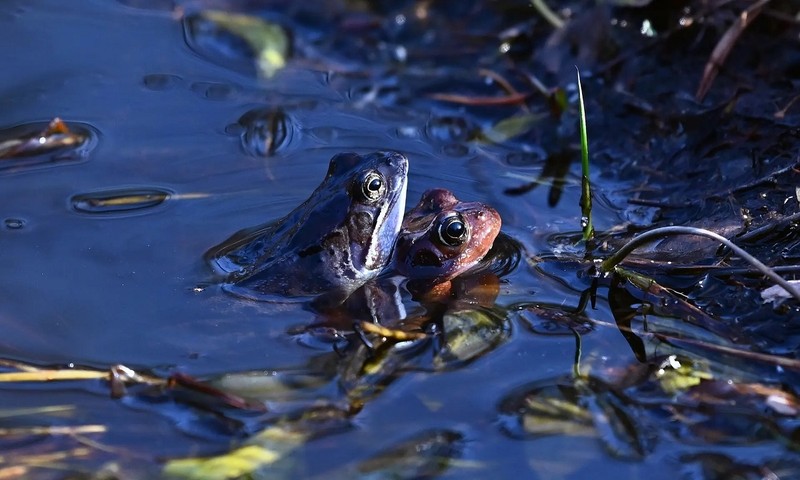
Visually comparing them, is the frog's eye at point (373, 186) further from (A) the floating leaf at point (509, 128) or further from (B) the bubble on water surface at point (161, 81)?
Answer: (B) the bubble on water surface at point (161, 81)

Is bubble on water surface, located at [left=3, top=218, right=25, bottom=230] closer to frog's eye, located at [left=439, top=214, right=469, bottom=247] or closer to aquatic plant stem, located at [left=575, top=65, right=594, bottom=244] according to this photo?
frog's eye, located at [left=439, top=214, right=469, bottom=247]

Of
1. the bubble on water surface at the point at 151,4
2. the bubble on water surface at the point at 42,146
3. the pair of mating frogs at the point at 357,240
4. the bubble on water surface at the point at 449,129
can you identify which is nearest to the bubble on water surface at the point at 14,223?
the bubble on water surface at the point at 42,146

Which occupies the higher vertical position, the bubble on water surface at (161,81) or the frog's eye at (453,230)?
the bubble on water surface at (161,81)

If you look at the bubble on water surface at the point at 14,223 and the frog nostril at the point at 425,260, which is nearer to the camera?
the frog nostril at the point at 425,260

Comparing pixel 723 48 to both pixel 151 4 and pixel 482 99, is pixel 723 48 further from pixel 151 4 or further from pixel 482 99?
pixel 151 4

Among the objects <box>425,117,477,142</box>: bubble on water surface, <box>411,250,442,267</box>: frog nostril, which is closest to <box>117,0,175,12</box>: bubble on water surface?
<box>425,117,477,142</box>: bubble on water surface

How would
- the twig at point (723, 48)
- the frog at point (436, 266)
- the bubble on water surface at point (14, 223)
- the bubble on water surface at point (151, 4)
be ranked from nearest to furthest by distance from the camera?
1. the frog at point (436, 266)
2. the bubble on water surface at point (14, 223)
3. the twig at point (723, 48)
4. the bubble on water surface at point (151, 4)

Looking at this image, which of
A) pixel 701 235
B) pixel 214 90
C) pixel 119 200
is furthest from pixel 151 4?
pixel 701 235

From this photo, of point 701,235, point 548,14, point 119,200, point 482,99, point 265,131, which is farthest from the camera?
point 548,14
